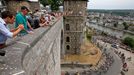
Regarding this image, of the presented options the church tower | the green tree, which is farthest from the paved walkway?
the green tree

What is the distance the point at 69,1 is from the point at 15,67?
34.3 meters

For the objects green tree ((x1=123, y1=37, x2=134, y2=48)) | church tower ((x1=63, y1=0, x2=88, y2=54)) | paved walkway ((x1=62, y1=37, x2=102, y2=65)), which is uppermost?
church tower ((x1=63, y1=0, x2=88, y2=54))

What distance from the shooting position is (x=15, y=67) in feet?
13.8

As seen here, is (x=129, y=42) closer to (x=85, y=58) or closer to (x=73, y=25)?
(x=85, y=58)

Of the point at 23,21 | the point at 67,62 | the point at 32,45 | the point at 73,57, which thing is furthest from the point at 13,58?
the point at 73,57

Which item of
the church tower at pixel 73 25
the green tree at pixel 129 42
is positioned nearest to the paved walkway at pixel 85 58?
the church tower at pixel 73 25

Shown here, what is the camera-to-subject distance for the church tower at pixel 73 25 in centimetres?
3800

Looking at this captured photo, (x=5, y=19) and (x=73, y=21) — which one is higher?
(x=5, y=19)

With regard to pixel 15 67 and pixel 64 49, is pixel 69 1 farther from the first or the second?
pixel 15 67

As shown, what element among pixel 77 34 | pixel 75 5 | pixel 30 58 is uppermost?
pixel 30 58

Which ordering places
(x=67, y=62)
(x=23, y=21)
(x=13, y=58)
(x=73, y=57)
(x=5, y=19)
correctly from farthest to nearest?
(x=73, y=57) → (x=67, y=62) → (x=23, y=21) → (x=5, y=19) → (x=13, y=58)

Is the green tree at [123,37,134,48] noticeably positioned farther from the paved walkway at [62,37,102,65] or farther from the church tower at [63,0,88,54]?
the church tower at [63,0,88,54]

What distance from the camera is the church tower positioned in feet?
125

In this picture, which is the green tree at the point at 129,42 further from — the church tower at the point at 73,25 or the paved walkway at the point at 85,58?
the church tower at the point at 73,25
